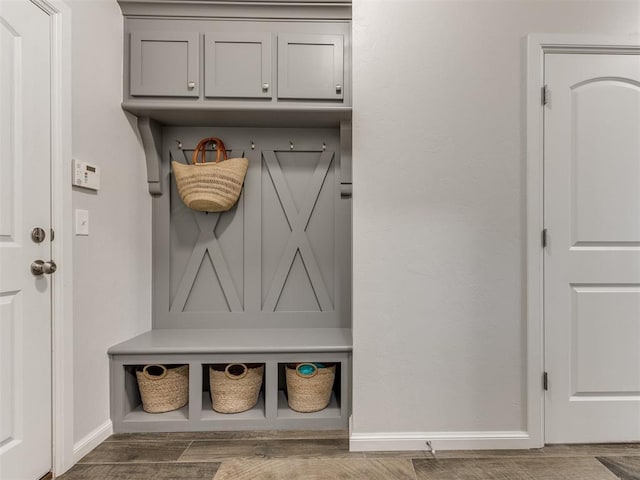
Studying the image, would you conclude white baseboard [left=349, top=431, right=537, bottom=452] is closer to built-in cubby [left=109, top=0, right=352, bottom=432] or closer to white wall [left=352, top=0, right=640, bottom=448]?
white wall [left=352, top=0, right=640, bottom=448]

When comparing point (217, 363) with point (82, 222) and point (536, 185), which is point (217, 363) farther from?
point (536, 185)

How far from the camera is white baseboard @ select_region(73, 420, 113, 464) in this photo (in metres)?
1.71

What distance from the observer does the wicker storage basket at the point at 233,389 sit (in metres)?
2.03

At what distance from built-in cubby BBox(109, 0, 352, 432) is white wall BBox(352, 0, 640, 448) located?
0.33 meters

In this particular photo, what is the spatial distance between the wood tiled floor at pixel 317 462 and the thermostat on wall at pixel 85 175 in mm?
1319

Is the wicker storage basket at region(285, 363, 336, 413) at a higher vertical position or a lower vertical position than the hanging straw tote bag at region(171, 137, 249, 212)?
lower

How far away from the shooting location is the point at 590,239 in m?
1.84

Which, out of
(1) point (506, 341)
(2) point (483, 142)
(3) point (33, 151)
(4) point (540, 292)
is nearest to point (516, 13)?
(2) point (483, 142)

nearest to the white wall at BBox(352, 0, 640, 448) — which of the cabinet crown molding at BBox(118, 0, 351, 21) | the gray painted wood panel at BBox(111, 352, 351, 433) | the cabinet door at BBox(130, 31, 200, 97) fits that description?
the gray painted wood panel at BBox(111, 352, 351, 433)

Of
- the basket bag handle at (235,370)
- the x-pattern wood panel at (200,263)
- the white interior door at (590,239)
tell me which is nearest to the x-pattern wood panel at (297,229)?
the x-pattern wood panel at (200,263)

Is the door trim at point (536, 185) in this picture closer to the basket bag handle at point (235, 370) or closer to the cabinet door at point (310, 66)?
the cabinet door at point (310, 66)

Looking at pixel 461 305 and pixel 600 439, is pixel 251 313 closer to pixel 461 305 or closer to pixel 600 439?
pixel 461 305

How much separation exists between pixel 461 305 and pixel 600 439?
3.30 feet

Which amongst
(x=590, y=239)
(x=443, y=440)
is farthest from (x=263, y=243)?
(x=590, y=239)
